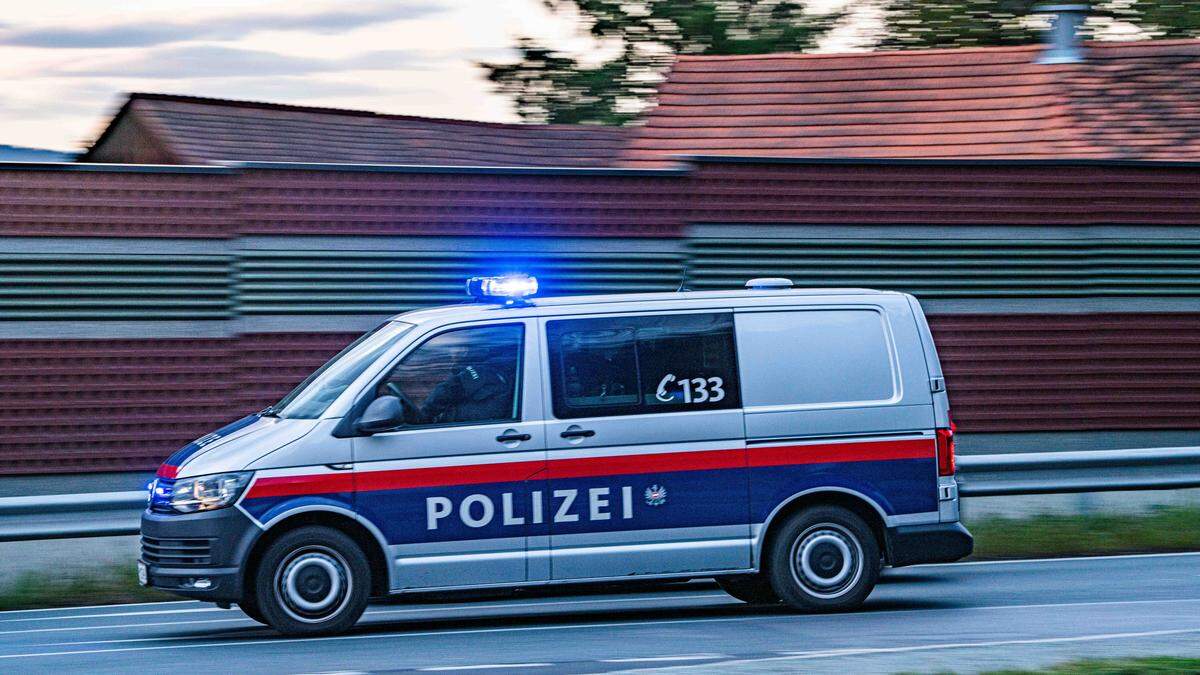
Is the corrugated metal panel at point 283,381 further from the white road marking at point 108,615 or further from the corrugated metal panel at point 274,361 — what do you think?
the white road marking at point 108,615

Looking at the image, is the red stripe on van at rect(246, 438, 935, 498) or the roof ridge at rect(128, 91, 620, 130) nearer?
the red stripe on van at rect(246, 438, 935, 498)

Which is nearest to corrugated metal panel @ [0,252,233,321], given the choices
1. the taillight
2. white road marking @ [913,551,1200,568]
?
white road marking @ [913,551,1200,568]

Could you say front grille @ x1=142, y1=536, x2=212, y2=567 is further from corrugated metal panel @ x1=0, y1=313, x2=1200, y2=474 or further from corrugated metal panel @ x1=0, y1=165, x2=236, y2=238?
corrugated metal panel @ x1=0, y1=165, x2=236, y2=238

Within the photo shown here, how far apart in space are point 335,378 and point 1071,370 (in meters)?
9.16

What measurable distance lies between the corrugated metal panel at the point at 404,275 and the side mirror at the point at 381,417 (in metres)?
5.87

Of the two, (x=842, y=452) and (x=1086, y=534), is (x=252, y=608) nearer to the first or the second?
(x=842, y=452)

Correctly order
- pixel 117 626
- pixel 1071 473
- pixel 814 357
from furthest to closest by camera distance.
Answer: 1. pixel 1071 473
2. pixel 117 626
3. pixel 814 357

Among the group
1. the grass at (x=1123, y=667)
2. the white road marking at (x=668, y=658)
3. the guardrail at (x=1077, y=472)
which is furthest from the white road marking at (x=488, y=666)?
the guardrail at (x=1077, y=472)

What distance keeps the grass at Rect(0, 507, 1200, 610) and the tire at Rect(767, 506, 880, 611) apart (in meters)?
2.99

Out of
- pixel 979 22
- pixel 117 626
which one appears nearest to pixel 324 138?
pixel 117 626

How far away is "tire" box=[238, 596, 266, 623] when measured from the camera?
29.4 ft

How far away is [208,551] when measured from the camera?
28.7 ft

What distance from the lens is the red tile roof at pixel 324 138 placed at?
17031 mm

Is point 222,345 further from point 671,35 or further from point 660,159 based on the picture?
point 671,35
